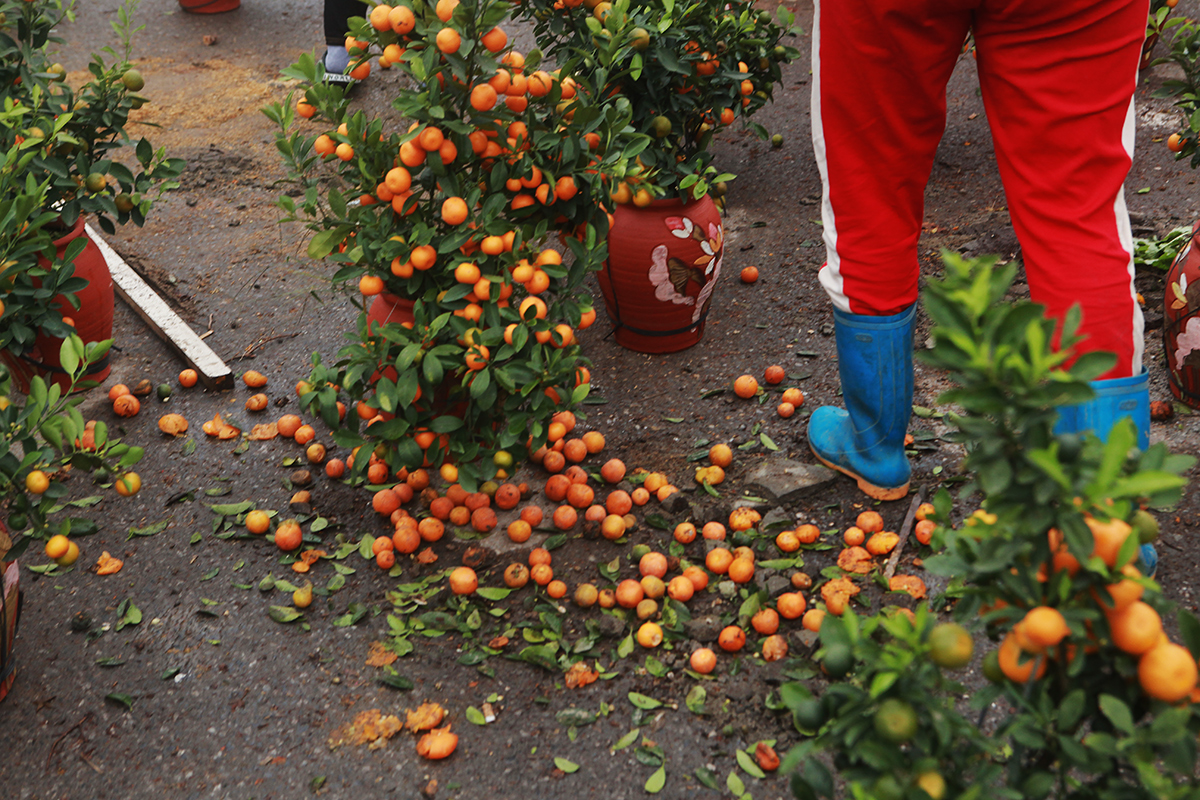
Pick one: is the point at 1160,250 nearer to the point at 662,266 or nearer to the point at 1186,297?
the point at 1186,297

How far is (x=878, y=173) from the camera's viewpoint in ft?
7.80

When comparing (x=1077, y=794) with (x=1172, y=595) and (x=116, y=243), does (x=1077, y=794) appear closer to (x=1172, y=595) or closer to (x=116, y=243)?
(x=1172, y=595)

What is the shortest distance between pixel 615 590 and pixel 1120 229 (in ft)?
5.14

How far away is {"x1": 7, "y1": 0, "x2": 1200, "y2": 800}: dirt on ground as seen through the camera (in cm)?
212

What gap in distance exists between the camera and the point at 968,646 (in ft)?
4.14

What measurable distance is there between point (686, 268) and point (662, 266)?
0.31 ft

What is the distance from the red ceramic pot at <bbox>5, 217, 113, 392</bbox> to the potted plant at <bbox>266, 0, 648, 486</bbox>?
1.32 m

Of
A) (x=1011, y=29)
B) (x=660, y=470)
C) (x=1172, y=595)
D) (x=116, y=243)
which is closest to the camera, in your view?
(x=1011, y=29)

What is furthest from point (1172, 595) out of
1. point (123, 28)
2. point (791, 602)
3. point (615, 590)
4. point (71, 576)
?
point (123, 28)

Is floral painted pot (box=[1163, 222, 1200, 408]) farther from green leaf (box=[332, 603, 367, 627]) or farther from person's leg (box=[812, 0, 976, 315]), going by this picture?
green leaf (box=[332, 603, 367, 627])

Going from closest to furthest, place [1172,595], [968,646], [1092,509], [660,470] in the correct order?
[1092,509] < [968,646] < [1172,595] < [660,470]

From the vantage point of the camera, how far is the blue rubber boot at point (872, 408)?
253 cm

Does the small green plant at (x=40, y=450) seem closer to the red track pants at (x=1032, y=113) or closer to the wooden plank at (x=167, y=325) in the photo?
the wooden plank at (x=167, y=325)

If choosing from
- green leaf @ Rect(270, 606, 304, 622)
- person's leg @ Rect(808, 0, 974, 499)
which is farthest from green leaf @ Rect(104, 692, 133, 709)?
person's leg @ Rect(808, 0, 974, 499)
